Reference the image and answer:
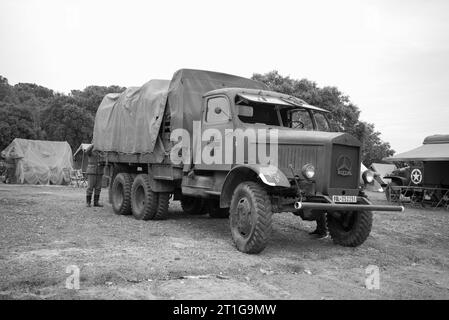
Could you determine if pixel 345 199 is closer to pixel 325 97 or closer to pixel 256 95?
pixel 256 95

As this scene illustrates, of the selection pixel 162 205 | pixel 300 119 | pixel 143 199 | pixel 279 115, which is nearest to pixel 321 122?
pixel 300 119

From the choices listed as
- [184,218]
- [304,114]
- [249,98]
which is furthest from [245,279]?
[184,218]

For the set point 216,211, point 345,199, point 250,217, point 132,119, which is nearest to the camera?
point 250,217

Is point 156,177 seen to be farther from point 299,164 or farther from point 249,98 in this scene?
point 299,164

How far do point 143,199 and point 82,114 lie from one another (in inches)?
1228

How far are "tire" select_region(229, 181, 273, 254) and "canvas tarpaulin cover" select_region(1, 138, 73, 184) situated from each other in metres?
21.0

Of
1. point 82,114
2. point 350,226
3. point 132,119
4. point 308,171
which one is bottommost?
A: point 350,226

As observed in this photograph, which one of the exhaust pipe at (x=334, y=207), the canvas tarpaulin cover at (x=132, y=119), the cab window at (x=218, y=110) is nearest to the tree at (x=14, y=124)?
the canvas tarpaulin cover at (x=132, y=119)

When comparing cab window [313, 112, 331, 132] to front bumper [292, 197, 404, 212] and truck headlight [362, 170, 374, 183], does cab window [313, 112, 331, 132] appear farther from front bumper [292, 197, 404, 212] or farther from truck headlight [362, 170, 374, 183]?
front bumper [292, 197, 404, 212]

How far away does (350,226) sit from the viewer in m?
7.83

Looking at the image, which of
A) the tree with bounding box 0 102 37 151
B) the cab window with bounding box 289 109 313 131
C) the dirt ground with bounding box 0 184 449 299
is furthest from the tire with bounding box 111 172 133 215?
the tree with bounding box 0 102 37 151

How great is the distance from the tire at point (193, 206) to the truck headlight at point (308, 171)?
5041mm

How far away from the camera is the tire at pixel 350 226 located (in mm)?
7535
